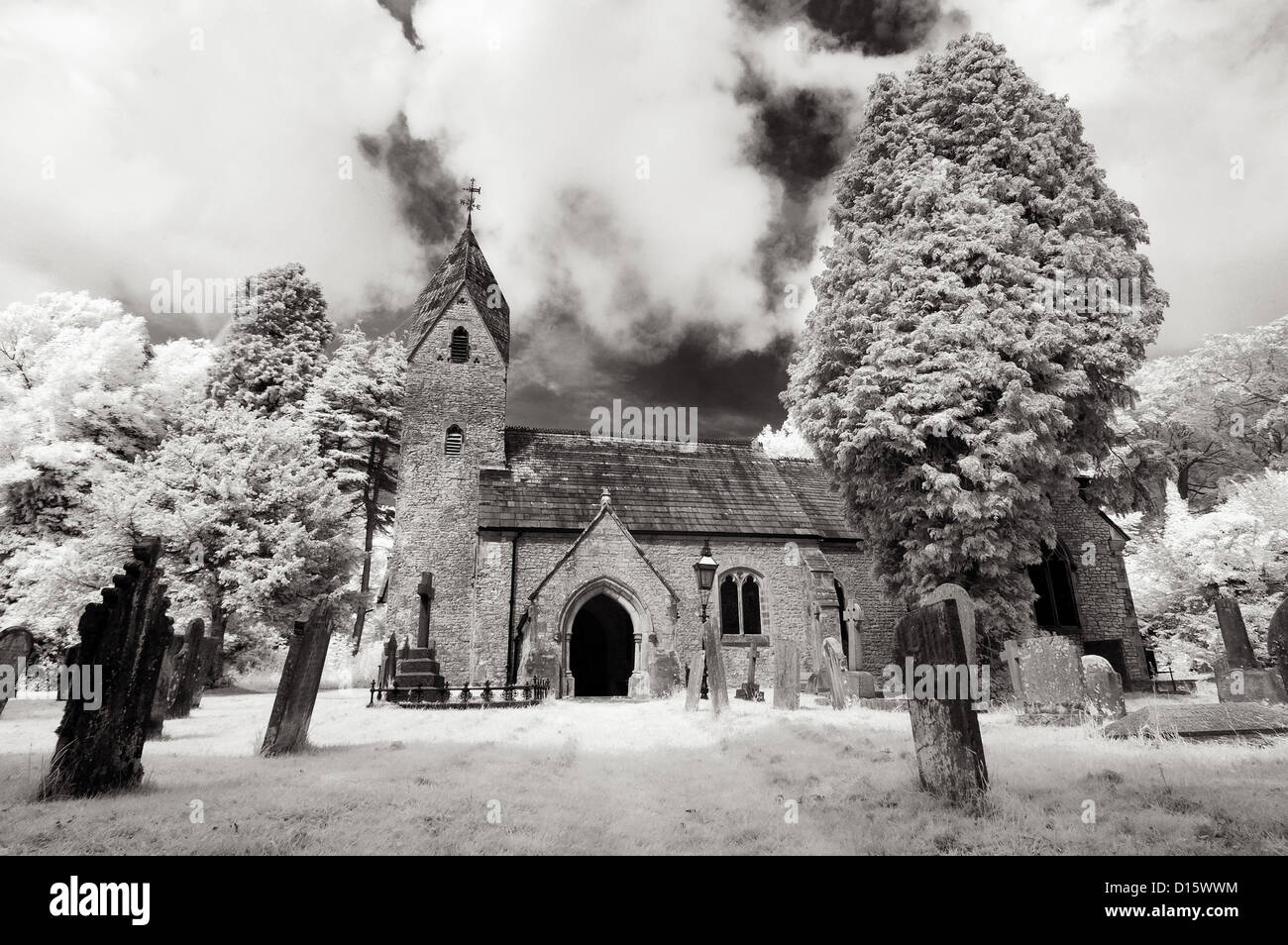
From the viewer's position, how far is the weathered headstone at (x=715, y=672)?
11086 mm

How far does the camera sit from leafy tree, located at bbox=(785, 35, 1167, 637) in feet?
40.6

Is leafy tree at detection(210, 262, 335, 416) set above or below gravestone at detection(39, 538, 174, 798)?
above

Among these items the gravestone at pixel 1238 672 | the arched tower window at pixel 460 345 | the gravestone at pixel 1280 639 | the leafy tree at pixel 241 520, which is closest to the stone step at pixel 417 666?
the leafy tree at pixel 241 520

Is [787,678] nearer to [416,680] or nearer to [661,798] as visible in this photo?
[661,798]

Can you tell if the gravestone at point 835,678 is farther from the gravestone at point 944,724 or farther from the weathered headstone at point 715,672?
the gravestone at point 944,724

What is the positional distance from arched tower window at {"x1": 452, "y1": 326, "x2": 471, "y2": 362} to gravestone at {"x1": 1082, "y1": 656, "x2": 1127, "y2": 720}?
809 inches

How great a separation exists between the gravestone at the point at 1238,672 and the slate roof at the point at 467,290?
21.3 meters

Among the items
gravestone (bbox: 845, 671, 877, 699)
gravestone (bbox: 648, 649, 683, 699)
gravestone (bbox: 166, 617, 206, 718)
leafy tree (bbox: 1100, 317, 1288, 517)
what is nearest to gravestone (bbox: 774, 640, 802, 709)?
gravestone (bbox: 845, 671, 877, 699)

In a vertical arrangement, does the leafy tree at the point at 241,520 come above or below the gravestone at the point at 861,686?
above

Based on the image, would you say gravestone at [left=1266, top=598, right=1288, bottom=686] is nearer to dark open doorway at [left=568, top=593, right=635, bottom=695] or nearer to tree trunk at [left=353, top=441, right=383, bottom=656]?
dark open doorway at [left=568, top=593, right=635, bottom=695]
